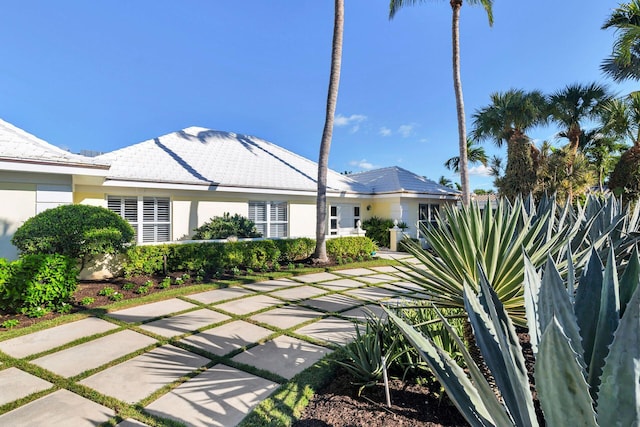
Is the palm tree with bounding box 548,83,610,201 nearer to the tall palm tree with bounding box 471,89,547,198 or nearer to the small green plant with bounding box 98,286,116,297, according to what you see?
the tall palm tree with bounding box 471,89,547,198

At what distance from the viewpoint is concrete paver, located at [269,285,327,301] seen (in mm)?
7040

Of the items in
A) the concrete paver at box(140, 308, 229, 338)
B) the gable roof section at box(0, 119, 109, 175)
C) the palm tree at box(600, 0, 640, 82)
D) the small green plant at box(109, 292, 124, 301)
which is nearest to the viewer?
the concrete paver at box(140, 308, 229, 338)

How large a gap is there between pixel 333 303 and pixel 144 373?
153 inches

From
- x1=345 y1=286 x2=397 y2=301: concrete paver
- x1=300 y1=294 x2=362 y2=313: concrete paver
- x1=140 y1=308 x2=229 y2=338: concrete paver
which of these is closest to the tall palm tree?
x1=345 y1=286 x2=397 y2=301: concrete paver

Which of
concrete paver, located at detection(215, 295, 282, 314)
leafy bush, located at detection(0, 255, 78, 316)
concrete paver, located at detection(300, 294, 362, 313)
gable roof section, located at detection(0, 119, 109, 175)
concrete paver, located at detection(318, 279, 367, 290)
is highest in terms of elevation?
gable roof section, located at detection(0, 119, 109, 175)

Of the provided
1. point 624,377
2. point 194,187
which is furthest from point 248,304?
point 194,187

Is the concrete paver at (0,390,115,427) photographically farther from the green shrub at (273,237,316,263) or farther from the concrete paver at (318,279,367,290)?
the green shrub at (273,237,316,263)

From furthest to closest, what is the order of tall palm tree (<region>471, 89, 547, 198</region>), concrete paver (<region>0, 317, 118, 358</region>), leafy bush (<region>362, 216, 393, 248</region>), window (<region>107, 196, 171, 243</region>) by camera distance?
leafy bush (<region>362, 216, 393, 248</region>) < tall palm tree (<region>471, 89, 547, 198</region>) < window (<region>107, 196, 171, 243</region>) < concrete paver (<region>0, 317, 118, 358</region>)

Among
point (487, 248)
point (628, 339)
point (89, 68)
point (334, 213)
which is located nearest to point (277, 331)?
point (487, 248)

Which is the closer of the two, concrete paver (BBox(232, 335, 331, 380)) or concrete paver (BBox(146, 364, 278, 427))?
concrete paver (BBox(146, 364, 278, 427))

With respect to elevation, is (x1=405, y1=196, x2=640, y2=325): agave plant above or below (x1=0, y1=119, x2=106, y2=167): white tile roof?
below

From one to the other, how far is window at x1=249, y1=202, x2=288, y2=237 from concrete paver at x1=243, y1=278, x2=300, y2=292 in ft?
16.6

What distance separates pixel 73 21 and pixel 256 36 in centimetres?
704

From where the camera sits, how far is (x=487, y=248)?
2930mm
